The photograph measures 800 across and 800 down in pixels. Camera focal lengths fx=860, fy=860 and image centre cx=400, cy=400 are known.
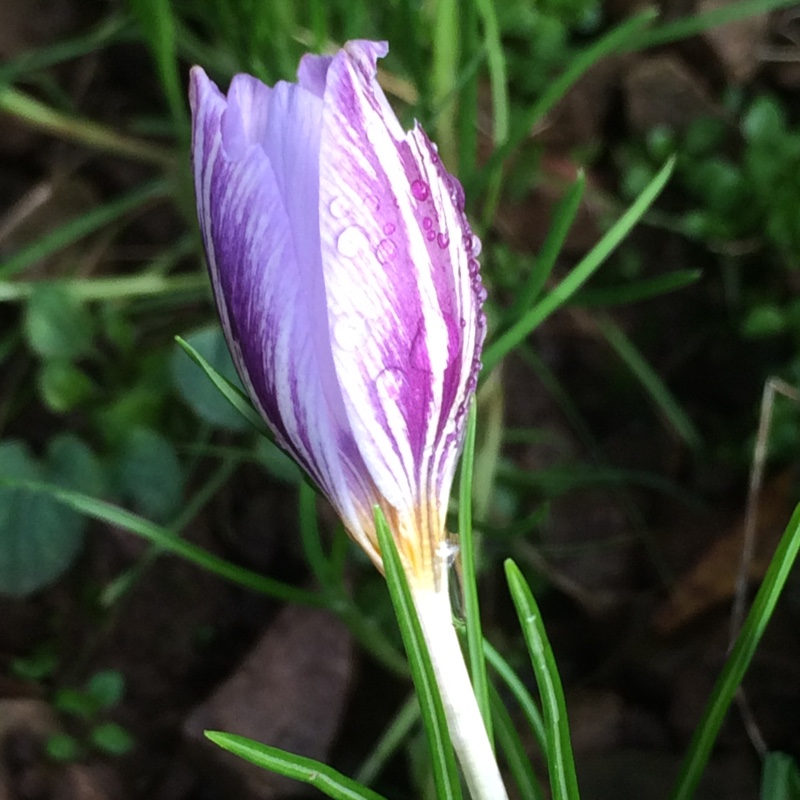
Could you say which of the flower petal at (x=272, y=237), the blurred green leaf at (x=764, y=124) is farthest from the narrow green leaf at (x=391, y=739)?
the blurred green leaf at (x=764, y=124)

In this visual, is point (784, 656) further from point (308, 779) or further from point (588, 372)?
point (308, 779)

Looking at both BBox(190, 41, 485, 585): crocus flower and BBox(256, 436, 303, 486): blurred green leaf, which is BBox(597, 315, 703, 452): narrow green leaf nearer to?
BBox(256, 436, 303, 486): blurred green leaf

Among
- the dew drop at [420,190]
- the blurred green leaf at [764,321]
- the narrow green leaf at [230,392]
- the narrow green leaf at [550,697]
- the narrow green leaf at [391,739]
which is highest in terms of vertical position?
the dew drop at [420,190]

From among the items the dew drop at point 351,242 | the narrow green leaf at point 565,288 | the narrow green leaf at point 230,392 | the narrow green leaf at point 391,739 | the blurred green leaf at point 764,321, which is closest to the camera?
the dew drop at point 351,242

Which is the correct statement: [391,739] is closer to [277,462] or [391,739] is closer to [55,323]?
Result: [277,462]

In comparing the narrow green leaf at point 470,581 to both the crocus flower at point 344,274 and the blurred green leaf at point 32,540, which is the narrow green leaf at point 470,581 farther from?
the blurred green leaf at point 32,540

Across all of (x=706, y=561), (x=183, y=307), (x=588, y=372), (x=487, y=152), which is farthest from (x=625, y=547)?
(x=183, y=307)

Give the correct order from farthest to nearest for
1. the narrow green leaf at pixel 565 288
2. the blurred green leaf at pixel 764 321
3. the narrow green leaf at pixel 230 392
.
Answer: the blurred green leaf at pixel 764 321
the narrow green leaf at pixel 565 288
the narrow green leaf at pixel 230 392
